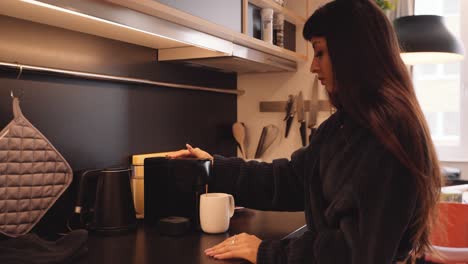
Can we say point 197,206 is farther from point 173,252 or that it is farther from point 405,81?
point 405,81

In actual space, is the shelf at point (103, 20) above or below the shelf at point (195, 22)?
below

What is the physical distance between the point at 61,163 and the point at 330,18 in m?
0.85

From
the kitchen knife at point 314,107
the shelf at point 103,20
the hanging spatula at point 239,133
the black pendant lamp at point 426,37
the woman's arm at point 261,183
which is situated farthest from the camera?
the hanging spatula at point 239,133

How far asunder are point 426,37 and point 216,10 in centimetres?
90

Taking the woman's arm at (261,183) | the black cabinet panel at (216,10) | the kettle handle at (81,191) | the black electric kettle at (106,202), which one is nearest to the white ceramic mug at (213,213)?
the woman's arm at (261,183)

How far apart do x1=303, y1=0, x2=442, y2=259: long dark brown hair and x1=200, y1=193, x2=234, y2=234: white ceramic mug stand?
0.48m

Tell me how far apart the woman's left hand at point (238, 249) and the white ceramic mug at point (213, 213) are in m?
0.18

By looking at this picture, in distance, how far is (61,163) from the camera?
1.30 m

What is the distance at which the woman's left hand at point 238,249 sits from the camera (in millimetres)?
1098

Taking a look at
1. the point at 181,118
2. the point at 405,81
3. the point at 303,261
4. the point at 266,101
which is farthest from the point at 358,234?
the point at 266,101

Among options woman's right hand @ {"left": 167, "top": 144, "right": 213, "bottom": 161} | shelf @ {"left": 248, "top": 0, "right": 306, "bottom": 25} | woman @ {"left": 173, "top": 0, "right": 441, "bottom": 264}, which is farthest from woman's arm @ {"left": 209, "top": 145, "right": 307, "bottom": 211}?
shelf @ {"left": 248, "top": 0, "right": 306, "bottom": 25}

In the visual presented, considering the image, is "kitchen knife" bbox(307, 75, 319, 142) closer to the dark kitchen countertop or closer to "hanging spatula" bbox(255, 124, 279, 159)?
"hanging spatula" bbox(255, 124, 279, 159)

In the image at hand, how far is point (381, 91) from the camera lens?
965 mm

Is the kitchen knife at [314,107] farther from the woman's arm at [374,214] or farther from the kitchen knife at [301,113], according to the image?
the woman's arm at [374,214]
